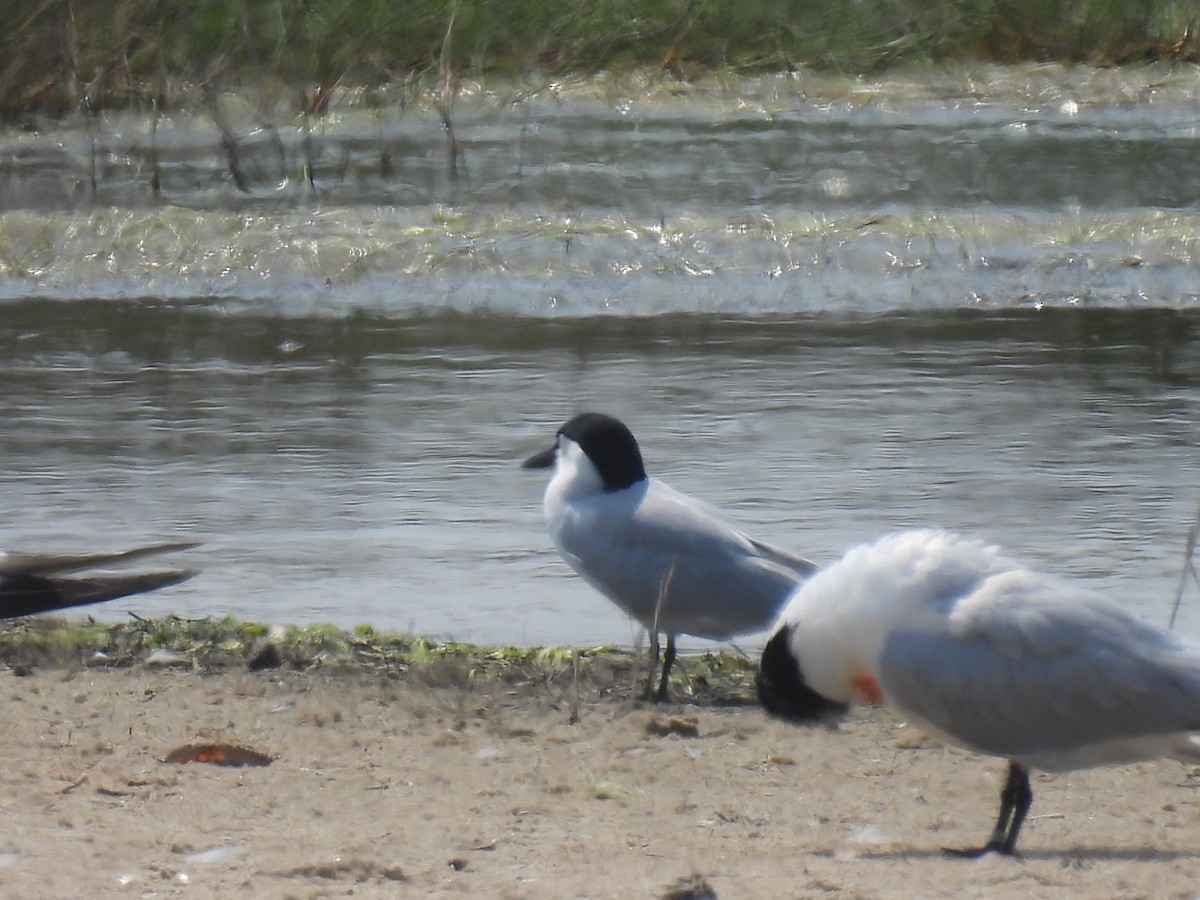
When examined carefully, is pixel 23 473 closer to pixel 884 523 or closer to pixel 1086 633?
pixel 884 523

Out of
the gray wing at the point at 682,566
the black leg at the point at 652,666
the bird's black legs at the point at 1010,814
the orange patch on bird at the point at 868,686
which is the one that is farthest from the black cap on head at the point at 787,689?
the gray wing at the point at 682,566

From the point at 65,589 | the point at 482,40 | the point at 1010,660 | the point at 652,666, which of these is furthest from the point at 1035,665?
the point at 482,40

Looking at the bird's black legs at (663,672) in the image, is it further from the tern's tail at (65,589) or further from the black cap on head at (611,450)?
the tern's tail at (65,589)

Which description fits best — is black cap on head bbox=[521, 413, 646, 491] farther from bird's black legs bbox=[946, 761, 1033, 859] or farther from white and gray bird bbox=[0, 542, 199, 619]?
bird's black legs bbox=[946, 761, 1033, 859]

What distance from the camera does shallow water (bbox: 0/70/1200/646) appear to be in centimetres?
541

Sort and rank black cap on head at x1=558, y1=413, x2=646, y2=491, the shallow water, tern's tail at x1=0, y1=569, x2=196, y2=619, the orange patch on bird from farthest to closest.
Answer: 1. the shallow water
2. black cap on head at x1=558, y1=413, x2=646, y2=491
3. tern's tail at x1=0, y1=569, x2=196, y2=619
4. the orange patch on bird

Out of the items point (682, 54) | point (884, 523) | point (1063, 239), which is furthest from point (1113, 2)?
point (884, 523)

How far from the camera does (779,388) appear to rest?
7.14 meters

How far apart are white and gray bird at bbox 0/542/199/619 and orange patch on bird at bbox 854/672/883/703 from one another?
157 centimetres

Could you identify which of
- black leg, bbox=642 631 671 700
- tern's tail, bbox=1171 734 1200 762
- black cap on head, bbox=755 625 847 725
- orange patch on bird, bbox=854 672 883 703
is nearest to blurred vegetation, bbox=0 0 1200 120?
black leg, bbox=642 631 671 700

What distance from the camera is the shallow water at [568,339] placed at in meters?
5.41

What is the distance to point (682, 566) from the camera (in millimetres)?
4395

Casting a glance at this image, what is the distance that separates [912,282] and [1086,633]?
6192 millimetres

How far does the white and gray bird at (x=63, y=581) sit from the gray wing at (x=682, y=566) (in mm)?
885
